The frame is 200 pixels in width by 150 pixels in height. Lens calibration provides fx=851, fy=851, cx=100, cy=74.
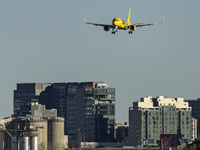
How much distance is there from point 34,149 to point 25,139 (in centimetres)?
313

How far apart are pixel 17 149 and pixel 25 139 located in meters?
3.34

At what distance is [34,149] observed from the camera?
177 meters

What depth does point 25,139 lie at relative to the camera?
577 ft

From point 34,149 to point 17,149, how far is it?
493 cm

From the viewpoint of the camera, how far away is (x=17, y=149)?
173625mm
